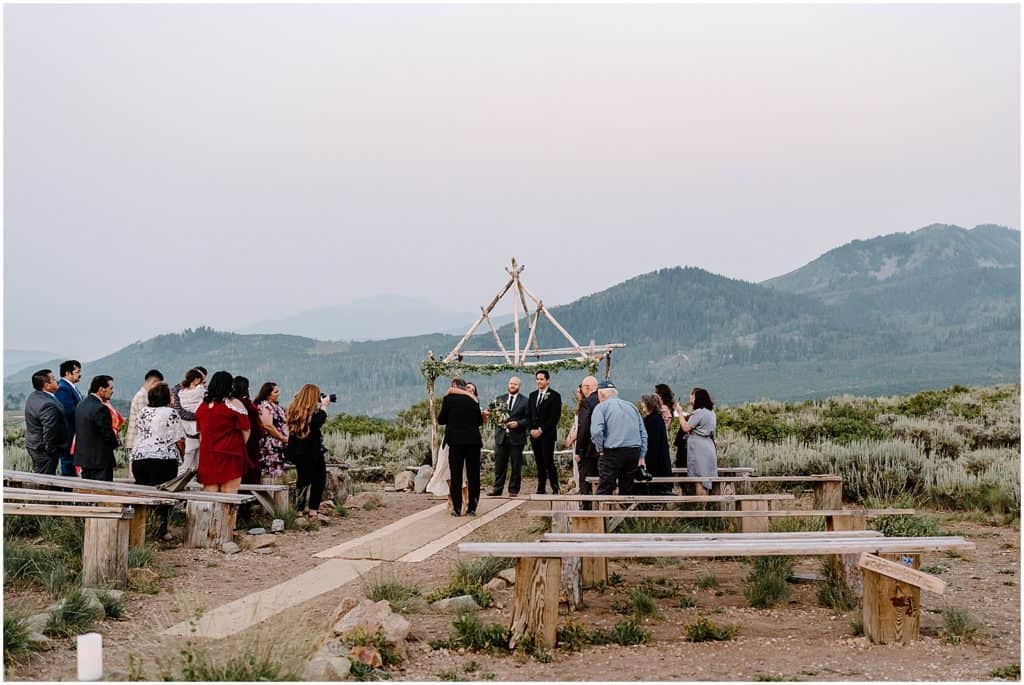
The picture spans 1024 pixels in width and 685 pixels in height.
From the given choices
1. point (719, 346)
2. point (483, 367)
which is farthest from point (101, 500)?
point (719, 346)

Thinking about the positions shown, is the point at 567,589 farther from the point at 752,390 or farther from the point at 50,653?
the point at 752,390

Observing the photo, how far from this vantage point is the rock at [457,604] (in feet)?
23.0

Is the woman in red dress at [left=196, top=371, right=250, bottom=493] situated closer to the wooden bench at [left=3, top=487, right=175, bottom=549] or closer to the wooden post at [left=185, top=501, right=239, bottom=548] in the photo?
the wooden post at [left=185, top=501, right=239, bottom=548]

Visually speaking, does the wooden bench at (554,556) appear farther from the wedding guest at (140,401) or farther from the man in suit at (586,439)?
the wedding guest at (140,401)

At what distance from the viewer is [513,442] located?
13328 millimetres

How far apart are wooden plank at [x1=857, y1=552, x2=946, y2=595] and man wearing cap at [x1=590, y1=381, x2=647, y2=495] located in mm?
3053

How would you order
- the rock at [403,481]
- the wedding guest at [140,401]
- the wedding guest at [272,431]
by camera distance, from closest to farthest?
the wedding guest at [140,401], the wedding guest at [272,431], the rock at [403,481]

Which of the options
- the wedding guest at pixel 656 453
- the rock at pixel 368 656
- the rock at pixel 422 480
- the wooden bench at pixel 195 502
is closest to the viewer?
the rock at pixel 368 656

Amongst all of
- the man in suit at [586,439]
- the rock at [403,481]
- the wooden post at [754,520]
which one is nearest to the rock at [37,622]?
the man in suit at [586,439]

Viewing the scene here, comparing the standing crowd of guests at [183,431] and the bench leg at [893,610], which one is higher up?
the standing crowd of guests at [183,431]

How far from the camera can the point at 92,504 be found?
8.84 m

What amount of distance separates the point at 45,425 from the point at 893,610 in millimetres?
8419

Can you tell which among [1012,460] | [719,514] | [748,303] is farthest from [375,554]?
[748,303]

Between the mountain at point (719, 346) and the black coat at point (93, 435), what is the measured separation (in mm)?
47283
